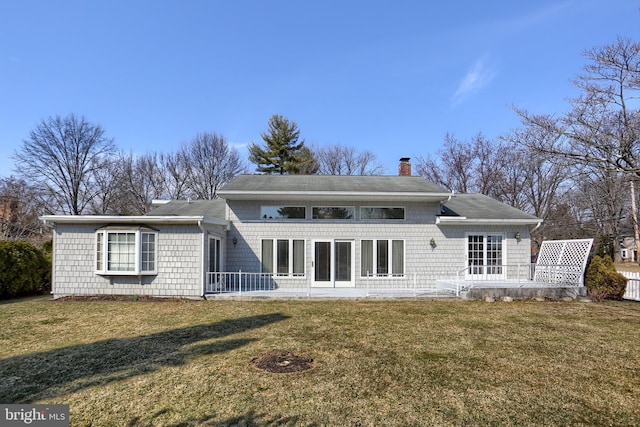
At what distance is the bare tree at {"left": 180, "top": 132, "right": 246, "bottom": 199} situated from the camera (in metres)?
34.6

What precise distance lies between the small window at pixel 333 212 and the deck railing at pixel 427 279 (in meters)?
2.31

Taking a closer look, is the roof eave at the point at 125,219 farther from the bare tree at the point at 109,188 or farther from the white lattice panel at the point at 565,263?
the bare tree at the point at 109,188

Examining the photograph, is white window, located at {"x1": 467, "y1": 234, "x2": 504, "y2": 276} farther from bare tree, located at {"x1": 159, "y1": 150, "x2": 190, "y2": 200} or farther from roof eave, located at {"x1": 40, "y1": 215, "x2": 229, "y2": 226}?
bare tree, located at {"x1": 159, "y1": 150, "x2": 190, "y2": 200}

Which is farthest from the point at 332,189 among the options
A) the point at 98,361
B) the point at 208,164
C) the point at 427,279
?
the point at 208,164

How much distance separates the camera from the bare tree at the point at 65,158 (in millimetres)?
29031

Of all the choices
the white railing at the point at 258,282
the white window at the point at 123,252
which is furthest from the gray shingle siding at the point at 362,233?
the white window at the point at 123,252

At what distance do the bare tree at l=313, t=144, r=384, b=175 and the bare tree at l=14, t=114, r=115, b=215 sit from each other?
64.8 ft

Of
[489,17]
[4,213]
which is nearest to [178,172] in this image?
[4,213]

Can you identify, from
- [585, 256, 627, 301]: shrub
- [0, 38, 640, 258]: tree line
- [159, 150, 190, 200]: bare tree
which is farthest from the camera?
[159, 150, 190, 200]: bare tree

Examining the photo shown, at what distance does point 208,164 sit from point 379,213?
82.0 ft

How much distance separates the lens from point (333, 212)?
1414cm

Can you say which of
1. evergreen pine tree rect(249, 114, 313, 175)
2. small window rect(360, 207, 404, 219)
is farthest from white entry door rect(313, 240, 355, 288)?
evergreen pine tree rect(249, 114, 313, 175)

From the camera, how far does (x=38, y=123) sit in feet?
97.3

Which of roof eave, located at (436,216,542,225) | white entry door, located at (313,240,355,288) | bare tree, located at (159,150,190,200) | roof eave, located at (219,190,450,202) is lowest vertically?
white entry door, located at (313,240,355,288)
